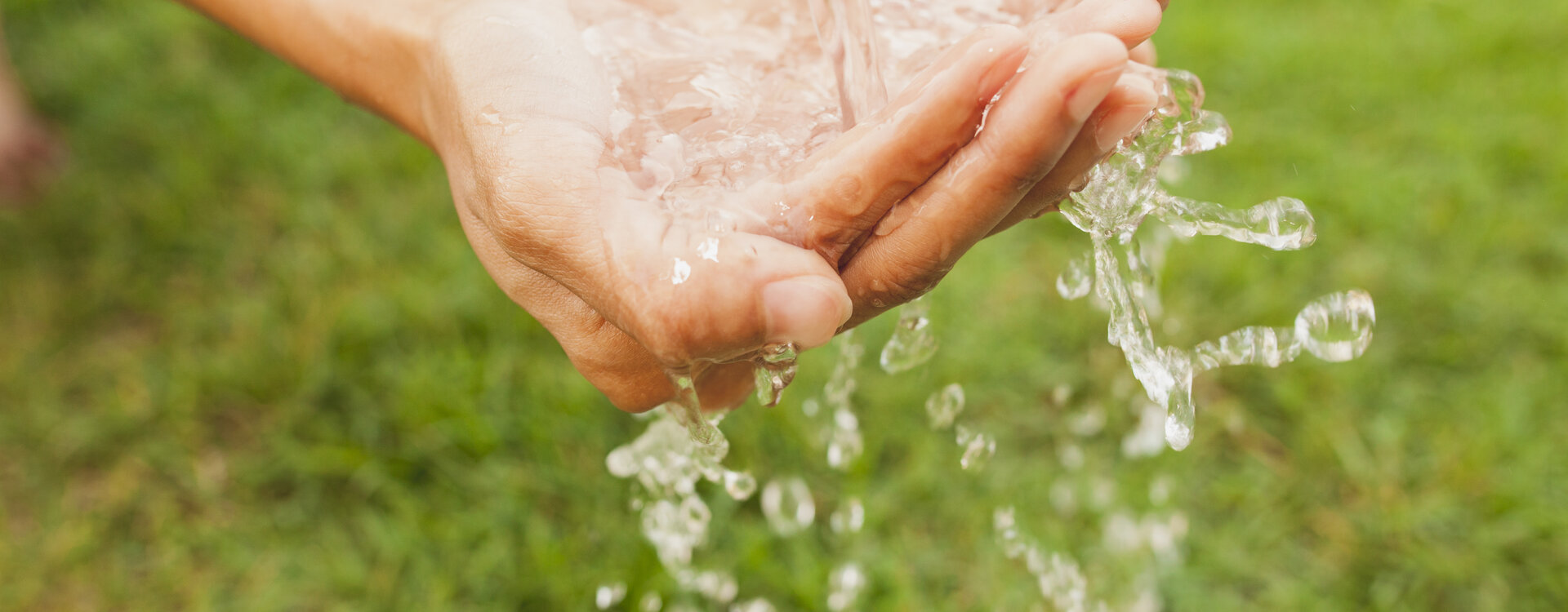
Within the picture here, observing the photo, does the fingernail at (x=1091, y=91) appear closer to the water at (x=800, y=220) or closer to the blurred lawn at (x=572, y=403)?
the water at (x=800, y=220)

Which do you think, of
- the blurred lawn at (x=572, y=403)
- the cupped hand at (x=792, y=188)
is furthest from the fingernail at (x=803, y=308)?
the blurred lawn at (x=572, y=403)

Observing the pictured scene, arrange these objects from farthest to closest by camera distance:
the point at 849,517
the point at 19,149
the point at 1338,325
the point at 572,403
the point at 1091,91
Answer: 1. the point at 19,149
2. the point at 572,403
3. the point at 849,517
4. the point at 1338,325
5. the point at 1091,91

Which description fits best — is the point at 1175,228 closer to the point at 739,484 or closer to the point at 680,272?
the point at 680,272

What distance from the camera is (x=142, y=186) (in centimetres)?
281

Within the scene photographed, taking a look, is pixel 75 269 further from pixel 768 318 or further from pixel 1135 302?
pixel 1135 302

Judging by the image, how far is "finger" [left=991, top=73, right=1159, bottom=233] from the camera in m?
1.08

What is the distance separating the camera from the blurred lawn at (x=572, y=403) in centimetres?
193

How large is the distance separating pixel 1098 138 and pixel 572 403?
1.35m

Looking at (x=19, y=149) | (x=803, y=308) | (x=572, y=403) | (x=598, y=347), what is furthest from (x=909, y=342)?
(x=19, y=149)

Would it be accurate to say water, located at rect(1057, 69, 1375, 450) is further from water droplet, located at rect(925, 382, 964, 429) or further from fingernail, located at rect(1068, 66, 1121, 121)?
water droplet, located at rect(925, 382, 964, 429)

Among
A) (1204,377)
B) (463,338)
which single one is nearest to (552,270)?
(463,338)

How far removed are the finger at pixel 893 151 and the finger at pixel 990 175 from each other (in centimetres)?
2

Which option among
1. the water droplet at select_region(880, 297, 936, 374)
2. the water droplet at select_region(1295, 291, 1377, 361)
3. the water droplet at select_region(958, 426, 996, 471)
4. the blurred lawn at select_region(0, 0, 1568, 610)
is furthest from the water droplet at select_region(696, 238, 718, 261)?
the water droplet at select_region(958, 426, 996, 471)

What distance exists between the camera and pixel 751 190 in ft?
4.01
